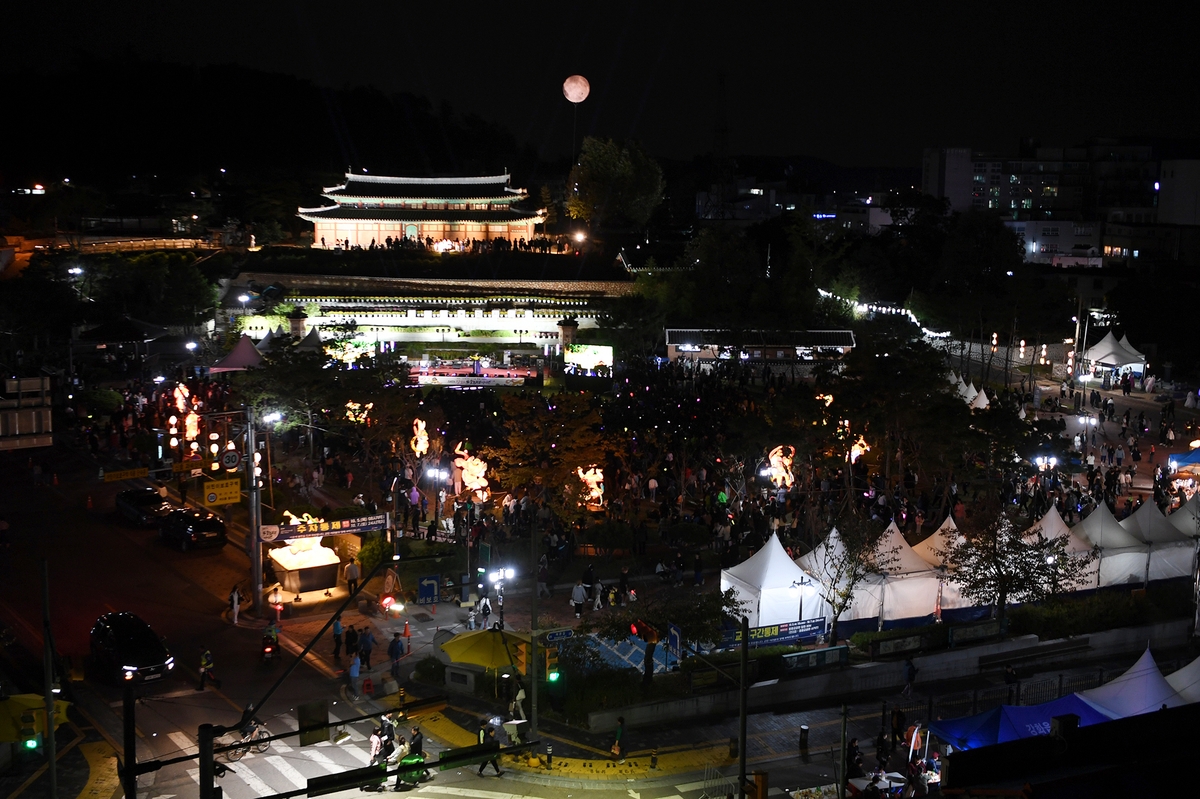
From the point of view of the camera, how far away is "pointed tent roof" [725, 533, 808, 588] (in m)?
21.6

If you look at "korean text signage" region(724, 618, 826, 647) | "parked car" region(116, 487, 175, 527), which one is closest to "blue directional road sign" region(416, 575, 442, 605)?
"korean text signage" region(724, 618, 826, 647)

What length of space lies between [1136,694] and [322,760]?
40.2 ft

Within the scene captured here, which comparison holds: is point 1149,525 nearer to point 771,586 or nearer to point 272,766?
point 771,586

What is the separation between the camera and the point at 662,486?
102 feet

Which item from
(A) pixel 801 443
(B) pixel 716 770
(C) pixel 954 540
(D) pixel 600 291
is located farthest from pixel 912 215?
(B) pixel 716 770

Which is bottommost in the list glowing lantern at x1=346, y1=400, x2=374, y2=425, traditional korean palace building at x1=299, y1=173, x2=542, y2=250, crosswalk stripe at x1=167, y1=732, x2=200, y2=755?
crosswalk stripe at x1=167, y1=732, x2=200, y2=755

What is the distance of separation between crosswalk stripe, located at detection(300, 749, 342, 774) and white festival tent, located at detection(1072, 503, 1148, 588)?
1670 centimetres

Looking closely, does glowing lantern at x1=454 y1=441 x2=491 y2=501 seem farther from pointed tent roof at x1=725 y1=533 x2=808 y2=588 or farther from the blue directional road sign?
pointed tent roof at x1=725 y1=533 x2=808 y2=588

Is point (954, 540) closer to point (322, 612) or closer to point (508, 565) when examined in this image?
point (508, 565)

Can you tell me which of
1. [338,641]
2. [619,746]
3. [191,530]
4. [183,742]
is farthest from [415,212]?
[619,746]

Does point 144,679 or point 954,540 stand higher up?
point 954,540

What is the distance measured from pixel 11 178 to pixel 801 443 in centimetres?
7377

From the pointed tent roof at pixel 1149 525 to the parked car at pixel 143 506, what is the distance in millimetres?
22845

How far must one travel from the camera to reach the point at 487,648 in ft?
61.1
